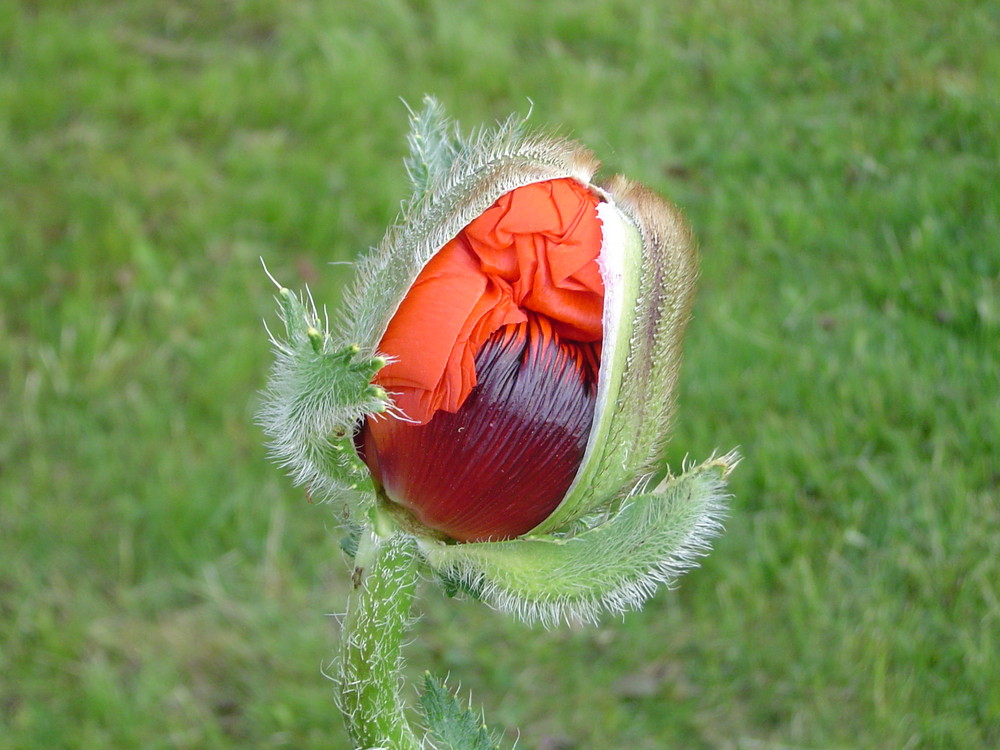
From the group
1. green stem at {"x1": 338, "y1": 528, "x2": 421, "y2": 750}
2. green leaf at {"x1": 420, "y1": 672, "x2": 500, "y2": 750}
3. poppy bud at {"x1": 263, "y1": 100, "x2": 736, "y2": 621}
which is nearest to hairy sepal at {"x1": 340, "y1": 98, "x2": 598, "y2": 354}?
poppy bud at {"x1": 263, "y1": 100, "x2": 736, "y2": 621}

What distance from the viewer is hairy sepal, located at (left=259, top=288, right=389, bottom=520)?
3.66ft

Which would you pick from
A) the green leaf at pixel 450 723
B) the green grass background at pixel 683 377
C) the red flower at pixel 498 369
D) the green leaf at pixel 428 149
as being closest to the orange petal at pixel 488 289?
the red flower at pixel 498 369

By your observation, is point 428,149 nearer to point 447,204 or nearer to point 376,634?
point 447,204

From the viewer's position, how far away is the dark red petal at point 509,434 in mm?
1222

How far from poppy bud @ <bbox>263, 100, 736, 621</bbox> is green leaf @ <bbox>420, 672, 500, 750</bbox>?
16 cm

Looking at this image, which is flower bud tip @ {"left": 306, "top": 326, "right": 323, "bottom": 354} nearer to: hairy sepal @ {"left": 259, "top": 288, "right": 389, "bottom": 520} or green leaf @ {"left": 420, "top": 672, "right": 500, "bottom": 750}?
hairy sepal @ {"left": 259, "top": 288, "right": 389, "bottom": 520}

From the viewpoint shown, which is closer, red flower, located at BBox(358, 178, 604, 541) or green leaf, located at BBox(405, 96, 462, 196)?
red flower, located at BBox(358, 178, 604, 541)

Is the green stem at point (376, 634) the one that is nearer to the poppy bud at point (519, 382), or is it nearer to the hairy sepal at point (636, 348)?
the poppy bud at point (519, 382)

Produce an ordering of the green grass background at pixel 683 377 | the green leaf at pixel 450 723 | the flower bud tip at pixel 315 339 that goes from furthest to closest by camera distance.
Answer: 1. the green grass background at pixel 683 377
2. the green leaf at pixel 450 723
3. the flower bud tip at pixel 315 339

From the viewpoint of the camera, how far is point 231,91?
406 cm

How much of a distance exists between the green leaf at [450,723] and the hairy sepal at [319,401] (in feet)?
0.81

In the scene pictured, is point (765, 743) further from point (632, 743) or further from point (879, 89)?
point (879, 89)

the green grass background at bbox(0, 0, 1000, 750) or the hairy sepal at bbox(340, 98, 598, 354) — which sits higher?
the hairy sepal at bbox(340, 98, 598, 354)

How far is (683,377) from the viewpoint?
10.3 ft
